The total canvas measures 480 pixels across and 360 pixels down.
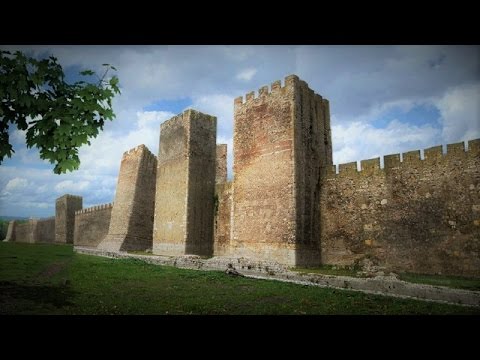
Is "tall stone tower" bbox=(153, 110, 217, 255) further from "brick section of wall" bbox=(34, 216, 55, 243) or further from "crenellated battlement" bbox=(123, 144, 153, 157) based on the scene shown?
"brick section of wall" bbox=(34, 216, 55, 243)

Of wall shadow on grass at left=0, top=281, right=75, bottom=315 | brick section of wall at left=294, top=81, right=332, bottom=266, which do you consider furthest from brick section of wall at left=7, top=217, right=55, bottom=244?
brick section of wall at left=294, top=81, right=332, bottom=266

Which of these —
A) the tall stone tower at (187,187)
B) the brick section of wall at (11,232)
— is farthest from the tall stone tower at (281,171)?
the brick section of wall at (11,232)

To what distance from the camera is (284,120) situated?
1705 cm

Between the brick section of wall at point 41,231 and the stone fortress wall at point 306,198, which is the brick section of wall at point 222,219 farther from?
the brick section of wall at point 41,231

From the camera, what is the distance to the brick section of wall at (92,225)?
34.9 metres

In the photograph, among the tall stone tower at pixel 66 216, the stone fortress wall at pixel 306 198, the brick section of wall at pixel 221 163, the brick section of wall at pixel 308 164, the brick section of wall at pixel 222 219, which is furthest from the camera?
the tall stone tower at pixel 66 216

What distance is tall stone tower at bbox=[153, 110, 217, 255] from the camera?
73.3ft

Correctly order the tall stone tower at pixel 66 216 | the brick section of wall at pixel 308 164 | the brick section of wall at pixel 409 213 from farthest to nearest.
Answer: the tall stone tower at pixel 66 216 < the brick section of wall at pixel 308 164 < the brick section of wall at pixel 409 213

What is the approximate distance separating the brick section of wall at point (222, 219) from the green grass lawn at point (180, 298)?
889cm

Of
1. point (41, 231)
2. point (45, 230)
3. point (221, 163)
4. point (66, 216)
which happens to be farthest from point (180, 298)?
point (41, 231)

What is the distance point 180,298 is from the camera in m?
9.10

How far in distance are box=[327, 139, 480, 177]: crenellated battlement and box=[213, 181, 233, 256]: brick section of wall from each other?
7435mm

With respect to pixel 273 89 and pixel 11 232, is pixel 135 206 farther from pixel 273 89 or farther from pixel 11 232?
pixel 11 232

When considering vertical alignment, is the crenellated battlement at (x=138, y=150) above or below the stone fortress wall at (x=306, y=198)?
above
